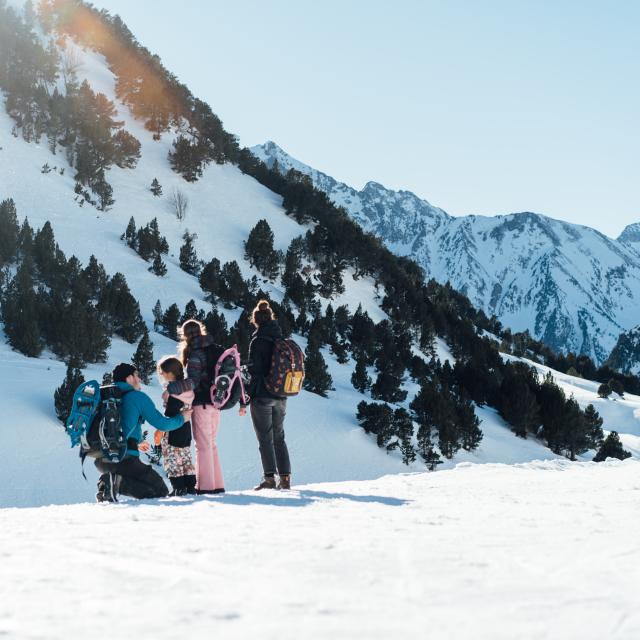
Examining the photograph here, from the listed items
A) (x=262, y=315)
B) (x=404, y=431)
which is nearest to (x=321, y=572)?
(x=262, y=315)

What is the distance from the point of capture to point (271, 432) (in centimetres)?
608

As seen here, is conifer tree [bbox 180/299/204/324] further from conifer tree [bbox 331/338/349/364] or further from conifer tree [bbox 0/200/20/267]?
conifer tree [bbox 0/200/20/267]

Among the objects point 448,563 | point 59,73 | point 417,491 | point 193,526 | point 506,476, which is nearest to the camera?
point 448,563

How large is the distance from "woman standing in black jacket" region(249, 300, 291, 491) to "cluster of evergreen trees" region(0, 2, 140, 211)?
29.3 m

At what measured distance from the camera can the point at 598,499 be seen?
17.4 ft

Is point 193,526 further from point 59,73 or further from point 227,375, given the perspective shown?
point 59,73

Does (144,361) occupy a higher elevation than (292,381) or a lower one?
lower

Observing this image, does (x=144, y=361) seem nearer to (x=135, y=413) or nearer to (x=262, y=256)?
(x=135, y=413)

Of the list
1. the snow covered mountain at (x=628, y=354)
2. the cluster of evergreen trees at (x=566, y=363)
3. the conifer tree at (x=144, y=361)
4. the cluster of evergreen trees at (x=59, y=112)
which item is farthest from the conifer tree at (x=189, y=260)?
the snow covered mountain at (x=628, y=354)

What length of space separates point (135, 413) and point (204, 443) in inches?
30.7

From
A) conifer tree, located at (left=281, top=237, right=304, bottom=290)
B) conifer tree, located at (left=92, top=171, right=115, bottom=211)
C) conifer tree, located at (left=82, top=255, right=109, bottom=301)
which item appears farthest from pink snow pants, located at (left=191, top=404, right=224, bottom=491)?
conifer tree, located at (left=92, top=171, right=115, bottom=211)

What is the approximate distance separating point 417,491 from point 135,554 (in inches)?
156

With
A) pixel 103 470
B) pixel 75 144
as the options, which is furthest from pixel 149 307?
pixel 103 470

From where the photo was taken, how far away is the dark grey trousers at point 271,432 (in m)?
5.98
